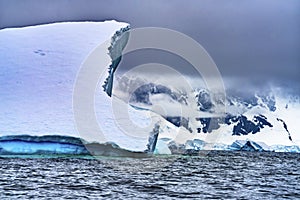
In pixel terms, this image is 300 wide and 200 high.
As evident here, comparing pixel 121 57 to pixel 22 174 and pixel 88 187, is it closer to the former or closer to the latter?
pixel 22 174

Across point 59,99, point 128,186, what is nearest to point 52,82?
point 59,99

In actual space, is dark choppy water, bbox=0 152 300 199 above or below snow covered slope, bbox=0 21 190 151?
below

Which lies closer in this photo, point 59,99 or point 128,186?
point 128,186

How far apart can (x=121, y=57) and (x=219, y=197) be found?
2995cm

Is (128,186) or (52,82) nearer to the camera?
(128,186)

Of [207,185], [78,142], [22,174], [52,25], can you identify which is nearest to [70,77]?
[78,142]

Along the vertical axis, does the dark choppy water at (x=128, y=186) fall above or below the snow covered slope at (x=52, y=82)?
below

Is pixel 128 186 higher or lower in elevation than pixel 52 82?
lower

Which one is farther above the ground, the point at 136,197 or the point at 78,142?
the point at 78,142

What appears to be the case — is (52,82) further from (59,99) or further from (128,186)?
(128,186)

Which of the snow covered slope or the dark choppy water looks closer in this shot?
the dark choppy water

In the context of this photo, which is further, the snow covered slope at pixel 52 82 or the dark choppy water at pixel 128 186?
the snow covered slope at pixel 52 82

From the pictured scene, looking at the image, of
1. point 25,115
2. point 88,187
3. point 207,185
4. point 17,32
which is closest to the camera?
point 88,187

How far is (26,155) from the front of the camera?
101ft
